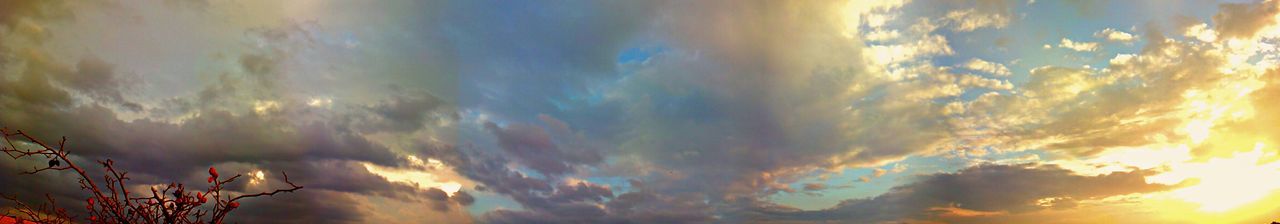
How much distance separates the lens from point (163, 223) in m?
10.4

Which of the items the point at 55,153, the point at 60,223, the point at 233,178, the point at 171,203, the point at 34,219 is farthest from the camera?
the point at 60,223

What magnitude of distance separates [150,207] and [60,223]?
5303 millimetres

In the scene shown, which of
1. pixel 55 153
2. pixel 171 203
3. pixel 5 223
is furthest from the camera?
pixel 5 223

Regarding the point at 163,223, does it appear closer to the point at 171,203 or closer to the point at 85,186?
the point at 171,203

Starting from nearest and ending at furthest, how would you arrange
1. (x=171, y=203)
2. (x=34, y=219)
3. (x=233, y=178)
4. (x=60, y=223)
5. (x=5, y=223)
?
(x=171, y=203), (x=233, y=178), (x=34, y=219), (x=60, y=223), (x=5, y=223)

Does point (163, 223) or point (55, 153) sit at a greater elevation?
point (55, 153)

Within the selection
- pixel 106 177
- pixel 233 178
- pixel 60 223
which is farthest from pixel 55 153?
pixel 60 223

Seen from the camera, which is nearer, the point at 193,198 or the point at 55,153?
the point at 55,153

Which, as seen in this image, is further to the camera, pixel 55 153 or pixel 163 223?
pixel 163 223

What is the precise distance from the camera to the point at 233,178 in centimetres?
1106

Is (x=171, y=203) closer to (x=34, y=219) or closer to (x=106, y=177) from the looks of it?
(x=106, y=177)

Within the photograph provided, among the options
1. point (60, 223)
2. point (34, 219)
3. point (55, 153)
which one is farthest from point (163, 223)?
point (60, 223)

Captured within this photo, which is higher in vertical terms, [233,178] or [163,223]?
[233,178]

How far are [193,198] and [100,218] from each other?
6.24ft
